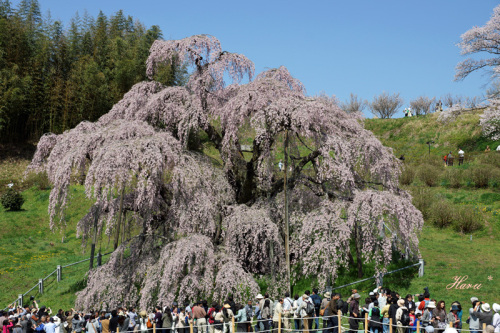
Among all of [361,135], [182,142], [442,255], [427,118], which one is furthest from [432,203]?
[427,118]

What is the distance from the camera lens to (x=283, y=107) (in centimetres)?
1895

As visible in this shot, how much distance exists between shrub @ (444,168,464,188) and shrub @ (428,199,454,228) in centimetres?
632

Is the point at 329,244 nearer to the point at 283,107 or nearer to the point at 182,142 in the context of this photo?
the point at 283,107

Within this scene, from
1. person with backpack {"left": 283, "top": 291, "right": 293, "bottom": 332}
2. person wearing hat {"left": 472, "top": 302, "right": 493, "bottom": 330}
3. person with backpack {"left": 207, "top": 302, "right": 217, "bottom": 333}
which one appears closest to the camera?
person wearing hat {"left": 472, "top": 302, "right": 493, "bottom": 330}

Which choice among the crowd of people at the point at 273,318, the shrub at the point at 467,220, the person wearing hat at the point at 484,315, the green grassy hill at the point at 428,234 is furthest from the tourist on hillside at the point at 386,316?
the shrub at the point at 467,220

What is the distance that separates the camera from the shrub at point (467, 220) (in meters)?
28.5

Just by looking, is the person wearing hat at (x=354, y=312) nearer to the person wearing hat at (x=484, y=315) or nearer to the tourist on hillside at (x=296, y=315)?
the tourist on hillside at (x=296, y=315)

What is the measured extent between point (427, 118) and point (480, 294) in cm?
4139

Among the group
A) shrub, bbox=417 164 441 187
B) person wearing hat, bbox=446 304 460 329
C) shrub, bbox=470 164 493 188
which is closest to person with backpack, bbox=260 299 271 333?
person wearing hat, bbox=446 304 460 329

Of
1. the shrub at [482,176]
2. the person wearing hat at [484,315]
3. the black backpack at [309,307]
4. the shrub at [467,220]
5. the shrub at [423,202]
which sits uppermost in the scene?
the shrub at [482,176]

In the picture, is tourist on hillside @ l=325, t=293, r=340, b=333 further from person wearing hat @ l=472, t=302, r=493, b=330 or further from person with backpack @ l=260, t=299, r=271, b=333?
person wearing hat @ l=472, t=302, r=493, b=330

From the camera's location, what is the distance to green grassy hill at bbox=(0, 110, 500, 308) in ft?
65.9

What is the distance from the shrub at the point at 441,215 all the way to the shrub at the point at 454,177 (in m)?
6.32

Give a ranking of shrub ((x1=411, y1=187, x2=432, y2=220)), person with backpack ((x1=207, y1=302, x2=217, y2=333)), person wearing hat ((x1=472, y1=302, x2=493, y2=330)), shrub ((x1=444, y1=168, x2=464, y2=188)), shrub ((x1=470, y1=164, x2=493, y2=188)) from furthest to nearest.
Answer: shrub ((x1=444, y1=168, x2=464, y2=188)), shrub ((x1=470, y1=164, x2=493, y2=188)), shrub ((x1=411, y1=187, x2=432, y2=220)), person with backpack ((x1=207, y1=302, x2=217, y2=333)), person wearing hat ((x1=472, y1=302, x2=493, y2=330))
